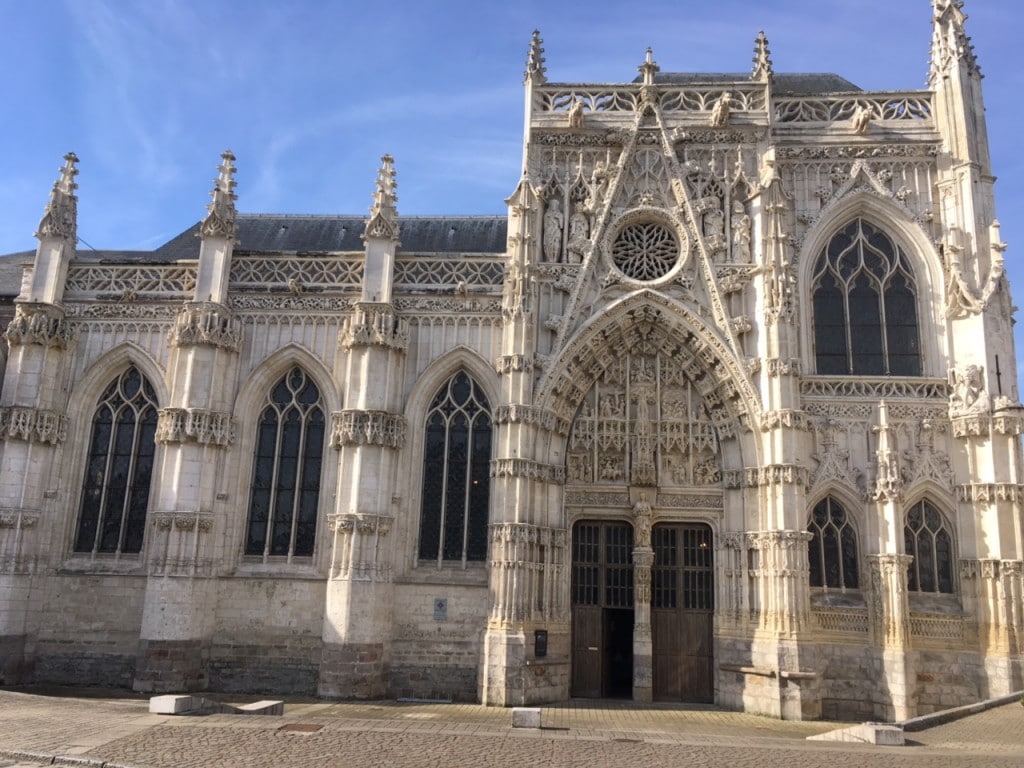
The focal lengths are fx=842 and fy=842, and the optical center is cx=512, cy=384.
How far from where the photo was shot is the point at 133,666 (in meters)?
20.5

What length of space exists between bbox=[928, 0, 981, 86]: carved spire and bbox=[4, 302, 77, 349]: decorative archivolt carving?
2444cm

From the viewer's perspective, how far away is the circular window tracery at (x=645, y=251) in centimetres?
2230

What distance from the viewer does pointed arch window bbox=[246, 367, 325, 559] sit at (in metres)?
21.5

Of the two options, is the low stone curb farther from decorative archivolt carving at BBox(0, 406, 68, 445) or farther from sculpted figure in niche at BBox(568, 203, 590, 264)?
decorative archivolt carving at BBox(0, 406, 68, 445)

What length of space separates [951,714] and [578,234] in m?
13.7

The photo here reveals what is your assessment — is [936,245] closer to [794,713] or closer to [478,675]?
[794,713]

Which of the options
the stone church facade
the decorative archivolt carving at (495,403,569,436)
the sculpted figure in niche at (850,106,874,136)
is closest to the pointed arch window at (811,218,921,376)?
the stone church facade

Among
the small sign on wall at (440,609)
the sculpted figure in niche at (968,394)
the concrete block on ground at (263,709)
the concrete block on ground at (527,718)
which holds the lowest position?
the concrete block on ground at (263,709)

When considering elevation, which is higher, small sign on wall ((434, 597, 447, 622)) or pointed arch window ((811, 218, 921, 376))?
pointed arch window ((811, 218, 921, 376))

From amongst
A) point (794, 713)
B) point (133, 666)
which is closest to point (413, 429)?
point (133, 666)

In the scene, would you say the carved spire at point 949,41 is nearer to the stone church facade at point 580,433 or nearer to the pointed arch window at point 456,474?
the stone church facade at point 580,433

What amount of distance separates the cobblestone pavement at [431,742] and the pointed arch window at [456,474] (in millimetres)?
5087

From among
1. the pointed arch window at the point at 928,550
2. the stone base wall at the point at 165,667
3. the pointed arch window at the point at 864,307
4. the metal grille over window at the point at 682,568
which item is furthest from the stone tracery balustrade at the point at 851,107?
the stone base wall at the point at 165,667

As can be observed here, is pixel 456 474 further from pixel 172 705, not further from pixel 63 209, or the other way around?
pixel 63 209
